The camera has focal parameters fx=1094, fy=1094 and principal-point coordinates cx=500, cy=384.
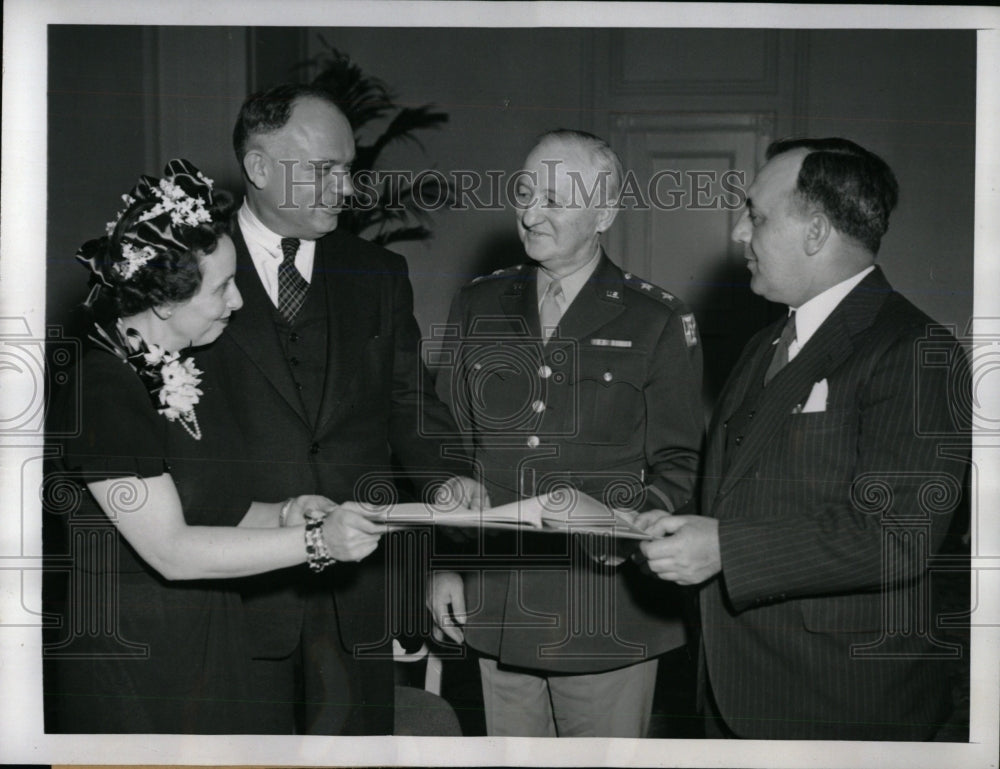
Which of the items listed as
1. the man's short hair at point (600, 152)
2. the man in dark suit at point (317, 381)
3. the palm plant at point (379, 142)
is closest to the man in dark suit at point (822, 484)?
the man's short hair at point (600, 152)

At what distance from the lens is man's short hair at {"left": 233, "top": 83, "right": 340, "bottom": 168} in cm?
257

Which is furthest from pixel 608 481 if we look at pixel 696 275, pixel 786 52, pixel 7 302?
pixel 7 302

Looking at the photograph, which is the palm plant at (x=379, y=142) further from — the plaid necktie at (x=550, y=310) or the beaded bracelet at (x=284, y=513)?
the beaded bracelet at (x=284, y=513)

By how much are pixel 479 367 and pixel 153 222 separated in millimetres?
824

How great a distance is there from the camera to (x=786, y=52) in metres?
2.60

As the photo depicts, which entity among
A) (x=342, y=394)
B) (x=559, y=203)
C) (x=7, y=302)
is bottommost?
(x=342, y=394)

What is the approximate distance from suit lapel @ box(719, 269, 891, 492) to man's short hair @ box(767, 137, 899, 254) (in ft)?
0.41

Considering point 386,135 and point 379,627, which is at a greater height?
point 386,135

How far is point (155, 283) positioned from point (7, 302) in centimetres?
45

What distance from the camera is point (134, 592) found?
8.51ft

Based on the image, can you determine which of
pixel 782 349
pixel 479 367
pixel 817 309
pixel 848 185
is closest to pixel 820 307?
pixel 817 309

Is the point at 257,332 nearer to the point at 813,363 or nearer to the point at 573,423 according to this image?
the point at 573,423

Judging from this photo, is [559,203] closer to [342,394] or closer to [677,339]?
[677,339]

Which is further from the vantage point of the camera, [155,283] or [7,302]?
[7,302]
